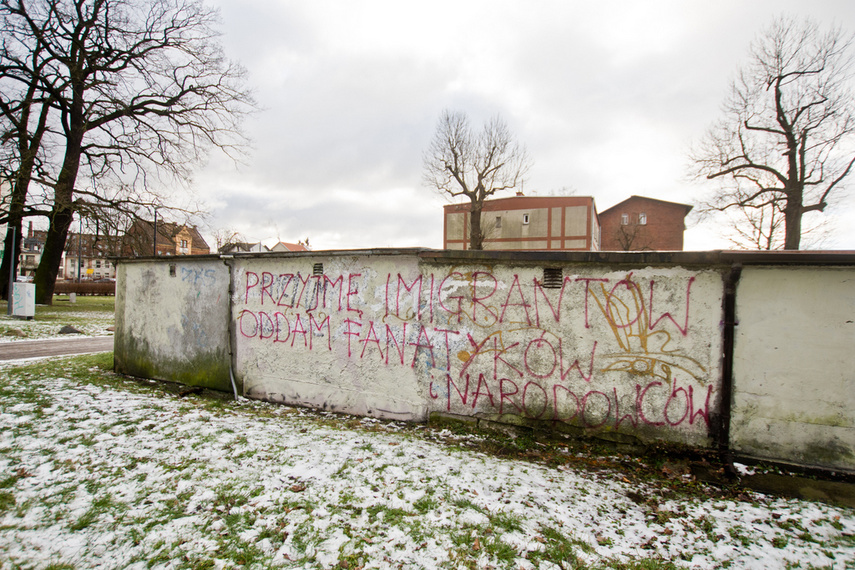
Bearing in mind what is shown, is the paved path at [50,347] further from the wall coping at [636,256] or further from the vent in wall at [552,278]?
the vent in wall at [552,278]

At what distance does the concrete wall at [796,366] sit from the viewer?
3.83 m

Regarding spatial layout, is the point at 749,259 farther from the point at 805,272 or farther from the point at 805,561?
the point at 805,561

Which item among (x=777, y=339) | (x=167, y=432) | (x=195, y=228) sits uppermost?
(x=195, y=228)

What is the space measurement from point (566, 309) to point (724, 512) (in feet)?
7.68

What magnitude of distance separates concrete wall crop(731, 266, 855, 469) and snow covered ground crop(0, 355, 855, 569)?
0.80 m

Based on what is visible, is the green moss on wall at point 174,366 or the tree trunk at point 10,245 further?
the tree trunk at point 10,245

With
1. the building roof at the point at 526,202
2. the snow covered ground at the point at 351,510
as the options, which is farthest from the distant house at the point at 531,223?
the snow covered ground at the point at 351,510

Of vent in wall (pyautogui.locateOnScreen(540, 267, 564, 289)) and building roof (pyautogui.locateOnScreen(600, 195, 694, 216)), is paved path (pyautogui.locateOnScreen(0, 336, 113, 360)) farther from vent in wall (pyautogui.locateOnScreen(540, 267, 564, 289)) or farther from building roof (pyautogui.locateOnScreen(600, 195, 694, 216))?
building roof (pyautogui.locateOnScreen(600, 195, 694, 216))

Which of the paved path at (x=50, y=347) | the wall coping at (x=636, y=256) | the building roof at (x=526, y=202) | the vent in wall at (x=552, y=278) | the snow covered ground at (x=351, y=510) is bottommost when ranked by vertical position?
the paved path at (x=50, y=347)

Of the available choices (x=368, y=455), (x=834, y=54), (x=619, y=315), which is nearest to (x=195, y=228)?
(x=368, y=455)

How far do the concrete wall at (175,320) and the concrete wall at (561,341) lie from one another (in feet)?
0.29

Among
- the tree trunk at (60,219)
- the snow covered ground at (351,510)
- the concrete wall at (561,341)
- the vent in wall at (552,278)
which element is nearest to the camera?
the snow covered ground at (351,510)

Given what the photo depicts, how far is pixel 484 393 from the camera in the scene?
506 cm

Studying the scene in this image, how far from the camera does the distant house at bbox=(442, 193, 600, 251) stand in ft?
115
